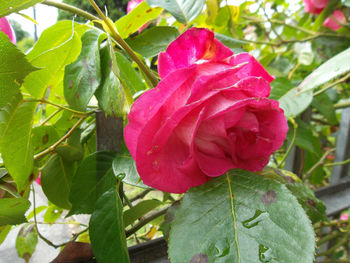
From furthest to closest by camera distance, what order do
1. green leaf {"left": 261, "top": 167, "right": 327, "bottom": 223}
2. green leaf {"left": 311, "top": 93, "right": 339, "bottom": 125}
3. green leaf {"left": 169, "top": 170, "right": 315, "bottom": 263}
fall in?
1. green leaf {"left": 311, "top": 93, "right": 339, "bottom": 125}
2. green leaf {"left": 261, "top": 167, "right": 327, "bottom": 223}
3. green leaf {"left": 169, "top": 170, "right": 315, "bottom": 263}

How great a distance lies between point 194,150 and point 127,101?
65 millimetres

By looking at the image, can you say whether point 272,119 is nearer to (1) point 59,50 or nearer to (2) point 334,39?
(1) point 59,50

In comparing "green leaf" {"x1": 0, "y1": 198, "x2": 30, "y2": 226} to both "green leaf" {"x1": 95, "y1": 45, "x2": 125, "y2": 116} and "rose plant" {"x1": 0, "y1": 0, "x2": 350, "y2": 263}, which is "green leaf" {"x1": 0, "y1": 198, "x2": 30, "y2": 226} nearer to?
"rose plant" {"x1": 0, "y1": 0, "x2": 350, "y2": 263}

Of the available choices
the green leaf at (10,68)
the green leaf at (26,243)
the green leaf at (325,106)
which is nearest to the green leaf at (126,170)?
the green leaf at (10,68)

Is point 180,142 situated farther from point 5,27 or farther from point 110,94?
point 5,27

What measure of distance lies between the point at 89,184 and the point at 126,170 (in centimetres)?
6

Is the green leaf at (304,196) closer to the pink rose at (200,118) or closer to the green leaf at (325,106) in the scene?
the pink rose at (200,118)

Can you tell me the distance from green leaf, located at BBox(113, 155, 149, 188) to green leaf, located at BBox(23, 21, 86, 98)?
94mm

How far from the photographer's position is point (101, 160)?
1.07 ft

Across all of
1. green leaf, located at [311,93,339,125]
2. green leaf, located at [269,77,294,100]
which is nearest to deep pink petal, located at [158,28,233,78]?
green leaf, located at [269,77,294,100]

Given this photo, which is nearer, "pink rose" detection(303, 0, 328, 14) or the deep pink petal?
the deep pink petal

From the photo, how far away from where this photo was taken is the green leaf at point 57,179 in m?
0.34

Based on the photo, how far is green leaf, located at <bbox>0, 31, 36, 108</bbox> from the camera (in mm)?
195

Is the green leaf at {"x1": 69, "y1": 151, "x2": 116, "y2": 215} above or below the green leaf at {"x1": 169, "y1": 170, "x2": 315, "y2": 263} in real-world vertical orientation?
below
